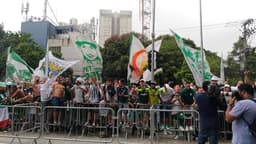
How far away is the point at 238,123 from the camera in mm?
5273

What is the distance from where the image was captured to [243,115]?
203 inches

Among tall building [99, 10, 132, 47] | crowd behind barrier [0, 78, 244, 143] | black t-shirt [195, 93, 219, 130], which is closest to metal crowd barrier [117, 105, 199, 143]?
crowd behind barrier [0, 78, 244, 143]

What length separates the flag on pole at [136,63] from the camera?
16438mm

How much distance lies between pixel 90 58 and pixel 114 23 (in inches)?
3675

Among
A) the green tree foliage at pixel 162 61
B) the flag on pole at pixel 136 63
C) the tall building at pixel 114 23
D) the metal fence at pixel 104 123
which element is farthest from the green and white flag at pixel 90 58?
the tall building at pixel 114 23

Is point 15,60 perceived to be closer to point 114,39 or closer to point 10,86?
point 10,86

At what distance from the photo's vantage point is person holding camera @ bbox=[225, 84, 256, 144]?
202 inches

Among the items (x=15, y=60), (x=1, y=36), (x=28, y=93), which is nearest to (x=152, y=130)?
(x=28, y=93)

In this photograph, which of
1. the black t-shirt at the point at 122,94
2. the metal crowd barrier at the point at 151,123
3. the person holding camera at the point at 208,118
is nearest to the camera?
the person holding camera at the point at 208,118

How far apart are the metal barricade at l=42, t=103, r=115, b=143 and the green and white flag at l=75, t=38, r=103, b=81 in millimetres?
2842

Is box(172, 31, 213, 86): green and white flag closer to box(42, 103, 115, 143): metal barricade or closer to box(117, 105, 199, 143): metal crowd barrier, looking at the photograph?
box(117, 105, 199, 143): metal crowd barrier

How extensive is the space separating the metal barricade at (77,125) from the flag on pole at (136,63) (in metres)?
5.40

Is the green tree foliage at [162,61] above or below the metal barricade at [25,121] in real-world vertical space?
above

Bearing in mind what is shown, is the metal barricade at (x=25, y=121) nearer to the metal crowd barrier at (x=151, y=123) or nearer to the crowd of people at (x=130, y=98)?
the crowd of people at (x=130, y=98)
